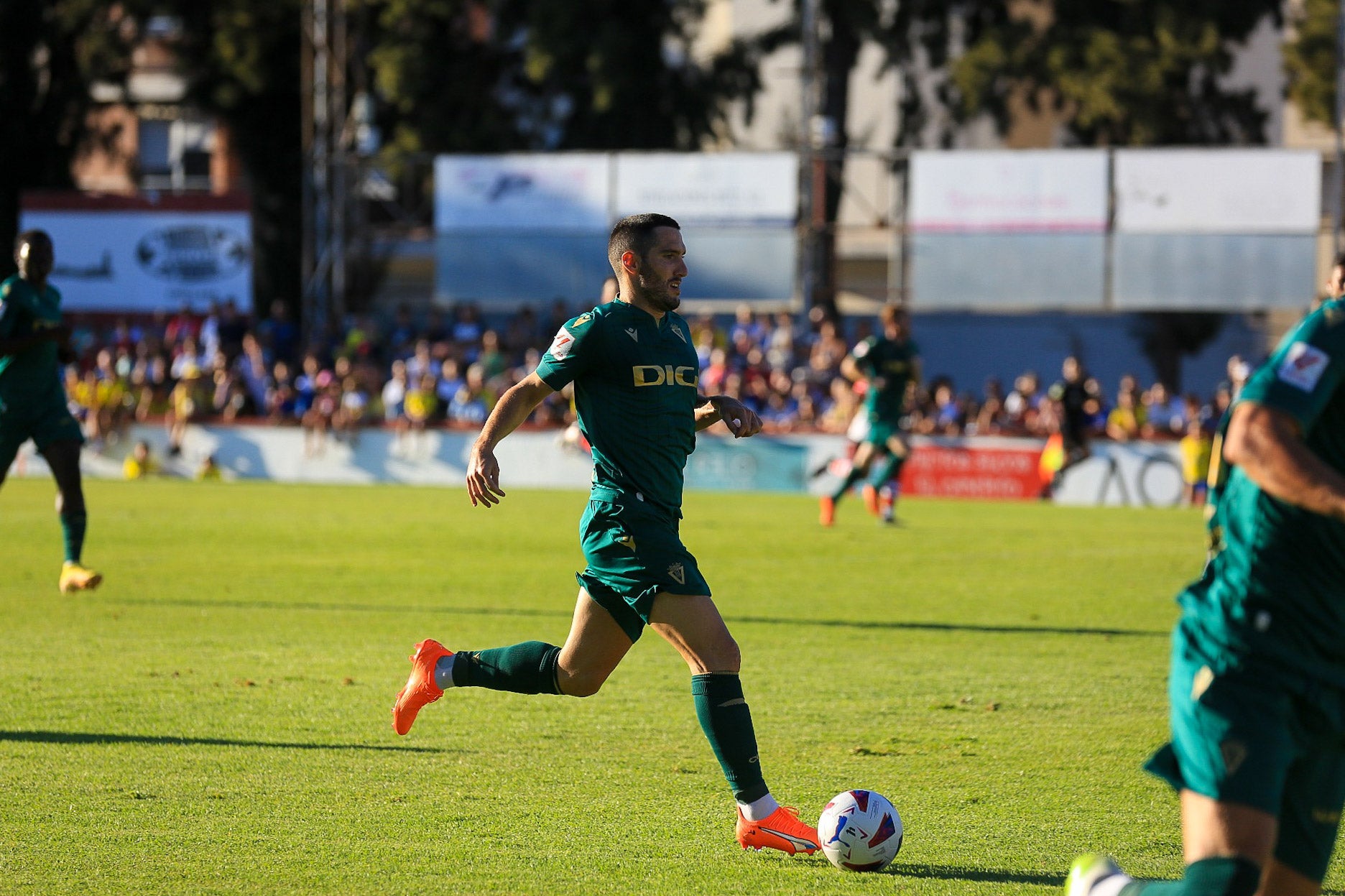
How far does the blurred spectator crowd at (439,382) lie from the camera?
90.1 ft

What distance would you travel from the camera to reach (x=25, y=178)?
3900 cm

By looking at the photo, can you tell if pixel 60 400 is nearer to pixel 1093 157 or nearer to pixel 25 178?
pixel 1093 157

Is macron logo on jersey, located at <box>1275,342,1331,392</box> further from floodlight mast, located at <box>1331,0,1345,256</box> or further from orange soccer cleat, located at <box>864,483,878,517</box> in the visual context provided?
floodlight mast, located at <box>1331,0,1345,256</box>

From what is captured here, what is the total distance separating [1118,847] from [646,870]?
1.63 metres

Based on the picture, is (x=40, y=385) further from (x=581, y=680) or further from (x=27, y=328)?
(x=581, y=680)

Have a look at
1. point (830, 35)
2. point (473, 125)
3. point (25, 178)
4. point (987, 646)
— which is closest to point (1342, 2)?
point (830, 35)

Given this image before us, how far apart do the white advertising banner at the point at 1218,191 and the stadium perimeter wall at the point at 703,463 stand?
236 inches

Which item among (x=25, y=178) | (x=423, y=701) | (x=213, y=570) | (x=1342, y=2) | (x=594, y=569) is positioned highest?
(x=1342, y=2)

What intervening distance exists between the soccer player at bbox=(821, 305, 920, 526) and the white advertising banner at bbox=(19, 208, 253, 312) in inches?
702

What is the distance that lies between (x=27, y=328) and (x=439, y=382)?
1894 cm

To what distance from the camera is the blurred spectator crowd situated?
90.1 feet

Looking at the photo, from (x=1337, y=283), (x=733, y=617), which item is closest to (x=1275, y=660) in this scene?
(x=1337, y=283)

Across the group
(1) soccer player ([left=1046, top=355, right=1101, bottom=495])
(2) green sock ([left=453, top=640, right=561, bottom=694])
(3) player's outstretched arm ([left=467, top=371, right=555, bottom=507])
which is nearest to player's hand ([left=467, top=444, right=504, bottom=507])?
(3) player's outstretched arm ([left=467, top=371, right=555, bottom=507])

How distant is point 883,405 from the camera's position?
1933 centimetres
